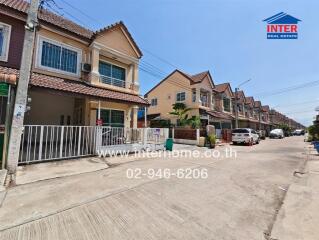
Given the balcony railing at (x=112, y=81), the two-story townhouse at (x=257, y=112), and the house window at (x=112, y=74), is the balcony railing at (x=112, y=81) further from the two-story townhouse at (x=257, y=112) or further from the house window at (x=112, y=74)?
the two-story townhouse at (x=257, y=112)

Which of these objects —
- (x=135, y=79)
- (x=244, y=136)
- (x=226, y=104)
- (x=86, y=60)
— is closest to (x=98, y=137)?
(x=86, y=60)

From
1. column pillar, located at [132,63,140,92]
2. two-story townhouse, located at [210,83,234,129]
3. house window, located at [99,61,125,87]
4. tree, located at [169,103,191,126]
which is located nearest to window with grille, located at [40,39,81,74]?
house window, located at [99,61,125,87]

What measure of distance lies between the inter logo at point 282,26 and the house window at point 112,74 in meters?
11.0

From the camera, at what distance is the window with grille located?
1075 cm

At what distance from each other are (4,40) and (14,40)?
0.42 metres

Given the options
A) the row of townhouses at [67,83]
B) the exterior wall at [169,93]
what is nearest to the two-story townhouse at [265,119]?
the exterior wall at [169,93]

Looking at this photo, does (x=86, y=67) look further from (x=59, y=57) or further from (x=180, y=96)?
(x=180, y=96)

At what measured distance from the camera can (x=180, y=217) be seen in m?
3.85

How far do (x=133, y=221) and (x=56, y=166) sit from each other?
216 inches

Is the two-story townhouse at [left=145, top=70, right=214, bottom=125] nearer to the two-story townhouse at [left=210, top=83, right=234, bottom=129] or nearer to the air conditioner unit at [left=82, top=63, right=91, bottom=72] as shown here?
the two-story townhouse at [left=210, top=83, right=234, bottom=129]

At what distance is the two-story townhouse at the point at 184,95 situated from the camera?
77.3ft

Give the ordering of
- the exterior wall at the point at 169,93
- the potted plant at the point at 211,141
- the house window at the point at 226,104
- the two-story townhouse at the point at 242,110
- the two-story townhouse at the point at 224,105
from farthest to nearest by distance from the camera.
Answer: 1. the two-story townhouse at the point at 242,110
2. the house window at the point at 226,104
3. the two-story townhouse at the point at 224,105
4. the exterior wall at the point at 169,93
5. the potted plant at the point at 211,141

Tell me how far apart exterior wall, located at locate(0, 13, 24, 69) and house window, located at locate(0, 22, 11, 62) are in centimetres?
12

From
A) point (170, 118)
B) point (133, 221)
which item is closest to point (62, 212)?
point (133, 221)
